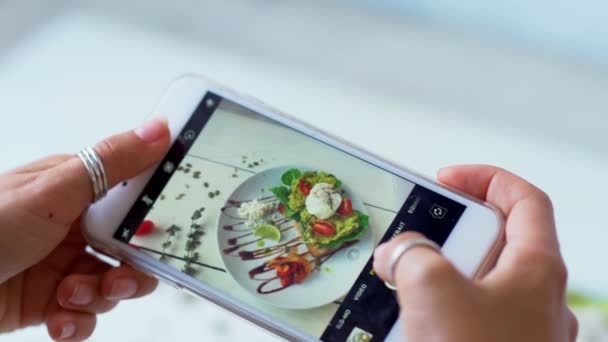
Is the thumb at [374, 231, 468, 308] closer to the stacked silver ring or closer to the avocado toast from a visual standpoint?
the avocado toast

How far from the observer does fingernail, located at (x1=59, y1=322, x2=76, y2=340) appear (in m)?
0.53

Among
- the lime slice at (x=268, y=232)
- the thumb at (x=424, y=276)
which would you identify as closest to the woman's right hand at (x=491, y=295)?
the thumb at (x=424, y=276)

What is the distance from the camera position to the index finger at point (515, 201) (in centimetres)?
40

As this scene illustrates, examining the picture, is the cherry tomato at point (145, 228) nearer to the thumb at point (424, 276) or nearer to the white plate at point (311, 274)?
the white plate at point (311, 274)

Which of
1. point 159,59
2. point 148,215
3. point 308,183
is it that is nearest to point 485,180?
point 308,183

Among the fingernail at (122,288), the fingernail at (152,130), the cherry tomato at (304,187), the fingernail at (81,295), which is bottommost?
the fingernail at (81,295)

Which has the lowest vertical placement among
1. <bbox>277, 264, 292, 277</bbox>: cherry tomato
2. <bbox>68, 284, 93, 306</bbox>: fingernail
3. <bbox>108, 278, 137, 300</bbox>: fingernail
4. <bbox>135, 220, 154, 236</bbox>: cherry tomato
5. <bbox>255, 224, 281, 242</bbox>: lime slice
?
<bbox>68, 284, 93, 306</bbox>: fingernail

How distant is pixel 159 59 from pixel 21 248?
26cm

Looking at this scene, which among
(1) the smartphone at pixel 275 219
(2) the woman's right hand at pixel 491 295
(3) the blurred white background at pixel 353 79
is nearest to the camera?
(2) the woman's right hand at pixel 491 295

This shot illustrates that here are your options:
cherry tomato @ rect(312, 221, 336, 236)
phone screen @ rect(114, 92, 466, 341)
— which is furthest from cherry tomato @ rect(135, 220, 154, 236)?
cherry tomato @ rect(312, 221, 336, 236)

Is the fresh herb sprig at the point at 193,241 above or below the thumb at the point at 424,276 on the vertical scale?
below

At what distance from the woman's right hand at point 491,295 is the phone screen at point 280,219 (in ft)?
0.24

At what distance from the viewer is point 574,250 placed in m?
0.60

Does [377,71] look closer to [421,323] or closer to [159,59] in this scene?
[159,59]
